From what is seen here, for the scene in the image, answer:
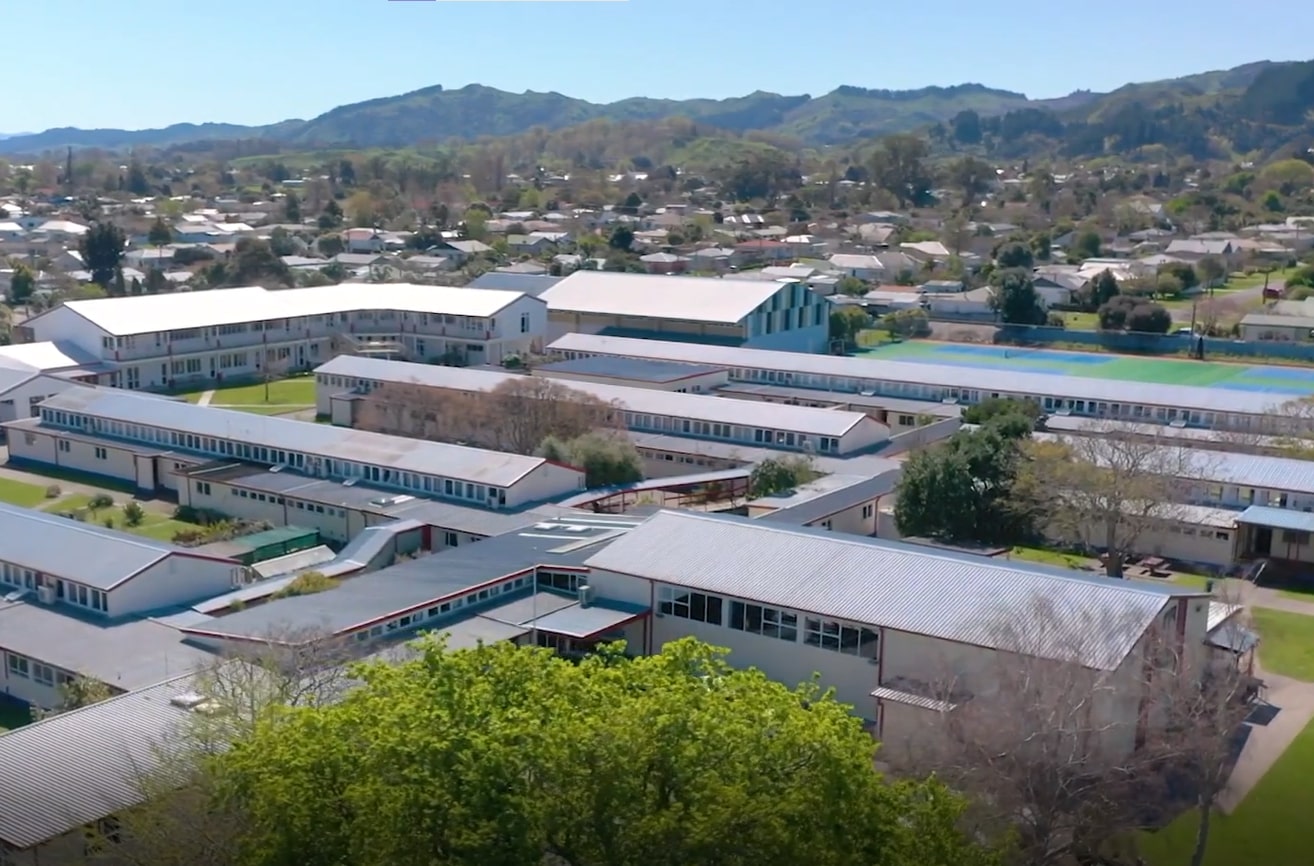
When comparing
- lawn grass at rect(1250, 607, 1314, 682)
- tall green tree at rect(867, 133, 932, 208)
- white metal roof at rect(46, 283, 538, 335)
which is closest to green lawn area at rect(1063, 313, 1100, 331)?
white metal roof at rect(46, 283, 538, 335)

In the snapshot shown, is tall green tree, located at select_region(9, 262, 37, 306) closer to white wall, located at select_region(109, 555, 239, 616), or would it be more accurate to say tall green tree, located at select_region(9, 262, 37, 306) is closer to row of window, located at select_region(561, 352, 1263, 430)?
row of window, located at select_region(561, 352, 1263, 430)

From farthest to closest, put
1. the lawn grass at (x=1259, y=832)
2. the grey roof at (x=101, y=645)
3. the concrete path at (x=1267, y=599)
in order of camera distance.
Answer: the concrete path at (x=1267, y=599) < the grey roof at (x=101, y=645) < the lawn grass at (x=1259, y=832)

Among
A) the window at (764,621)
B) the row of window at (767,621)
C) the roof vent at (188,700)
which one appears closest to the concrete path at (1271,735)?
the row of window at (767,621)

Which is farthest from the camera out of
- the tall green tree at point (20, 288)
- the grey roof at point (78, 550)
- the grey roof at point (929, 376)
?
the tall green tree at point (20, 288)

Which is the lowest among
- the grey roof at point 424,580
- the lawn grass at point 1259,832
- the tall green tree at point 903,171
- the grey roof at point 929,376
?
the lawn grass at point 1259,832

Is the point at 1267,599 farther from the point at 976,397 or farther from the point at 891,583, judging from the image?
the point at 976,397

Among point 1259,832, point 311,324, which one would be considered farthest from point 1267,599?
point 311,324

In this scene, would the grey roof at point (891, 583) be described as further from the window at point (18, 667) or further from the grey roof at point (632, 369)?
the grey roof at point (632, 369)
